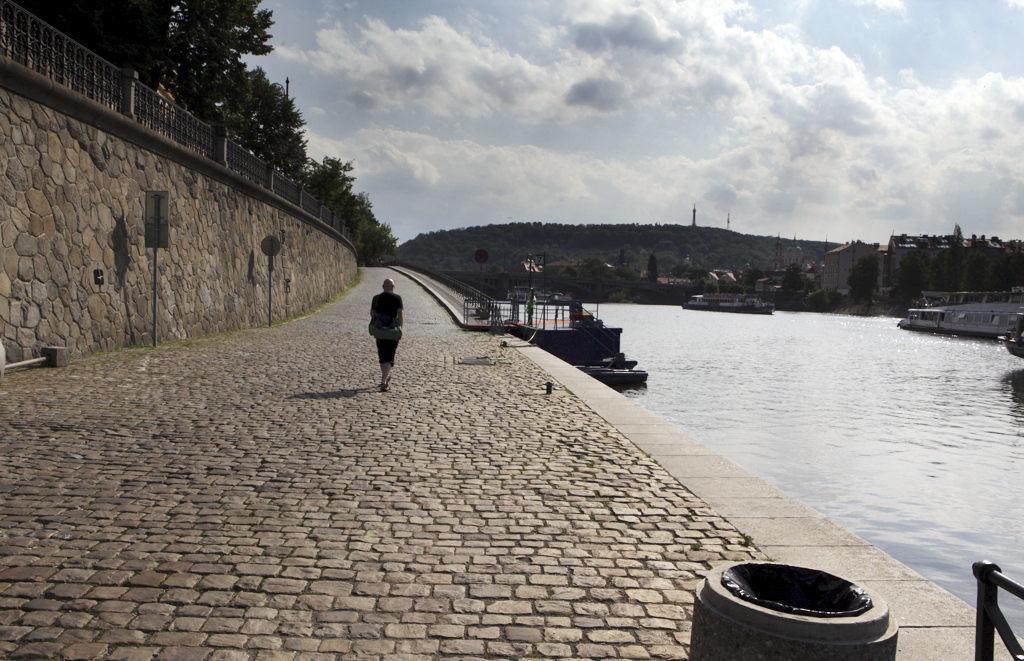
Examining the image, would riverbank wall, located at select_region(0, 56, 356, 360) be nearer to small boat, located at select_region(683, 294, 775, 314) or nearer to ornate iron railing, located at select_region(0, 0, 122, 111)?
ornate iron railing, located at select_region(0, 0, 122, 111)

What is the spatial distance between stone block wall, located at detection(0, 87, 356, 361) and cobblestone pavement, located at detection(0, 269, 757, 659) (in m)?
3.04

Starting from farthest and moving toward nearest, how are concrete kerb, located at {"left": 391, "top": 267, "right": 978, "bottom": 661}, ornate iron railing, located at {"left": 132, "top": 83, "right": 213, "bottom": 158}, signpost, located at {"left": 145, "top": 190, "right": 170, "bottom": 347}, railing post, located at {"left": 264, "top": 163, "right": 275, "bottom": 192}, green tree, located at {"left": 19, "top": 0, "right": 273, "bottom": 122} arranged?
railing post, located at {"left": 264, "top": 163, "right": 275, "bottom": 192} < green tree, located at {"left": 19, "top": 0, "right": 273, "bottom": 122} < ornate iron railing, located at {"left": 132, "top": 83, "right": 213, "bottom": 158} < signpost, located at {"left": 145, "top": 190, "right": 170, "bottom": 347} < concrete kerb, located at {"left": 391, "top": 267, "right": 978, "bottom": 661}

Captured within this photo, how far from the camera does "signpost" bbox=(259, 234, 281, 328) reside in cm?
2364

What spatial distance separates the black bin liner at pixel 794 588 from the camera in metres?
2.94

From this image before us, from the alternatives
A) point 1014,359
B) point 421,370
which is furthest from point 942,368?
point 421,370

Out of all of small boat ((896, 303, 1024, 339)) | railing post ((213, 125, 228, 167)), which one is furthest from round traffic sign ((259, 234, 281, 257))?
small boat ((896, 303, 1024, 339))

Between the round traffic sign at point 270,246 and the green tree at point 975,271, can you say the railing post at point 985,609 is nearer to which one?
the round traffic sign at point 270,246

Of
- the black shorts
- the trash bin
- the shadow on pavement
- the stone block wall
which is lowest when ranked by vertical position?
the shadow on pavement

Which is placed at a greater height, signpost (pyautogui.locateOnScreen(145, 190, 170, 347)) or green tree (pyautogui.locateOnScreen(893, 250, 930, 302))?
green tree (pyautogui.locateOnScreen(893, 250, 930, 302))

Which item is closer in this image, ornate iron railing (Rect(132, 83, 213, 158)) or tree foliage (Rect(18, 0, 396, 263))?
ornate iron railing (Rect(132, 83, 213, 158))

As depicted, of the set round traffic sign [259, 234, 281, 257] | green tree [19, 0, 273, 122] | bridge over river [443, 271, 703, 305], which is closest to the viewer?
round traffic sign [259, 234, 281, 257]

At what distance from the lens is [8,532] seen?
482 centimetres

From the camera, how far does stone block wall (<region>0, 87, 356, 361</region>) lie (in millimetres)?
12117

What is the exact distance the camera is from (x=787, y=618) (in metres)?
2.71
